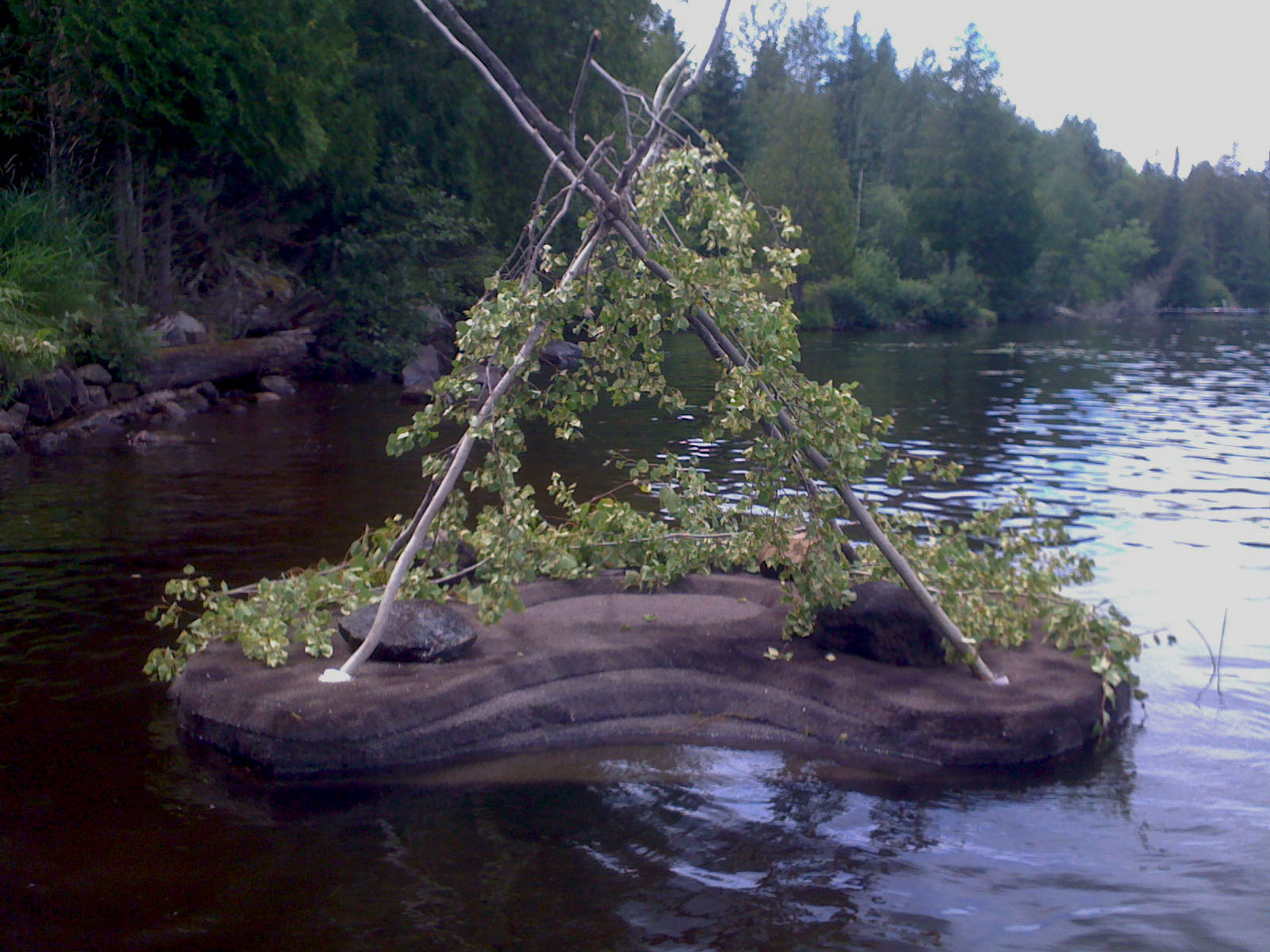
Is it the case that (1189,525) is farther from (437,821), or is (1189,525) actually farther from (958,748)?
(437,821)

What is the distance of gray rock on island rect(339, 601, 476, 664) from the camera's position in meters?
6.86

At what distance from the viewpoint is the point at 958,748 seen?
6328 millimetres

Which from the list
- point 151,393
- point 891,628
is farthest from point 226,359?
point 891,628

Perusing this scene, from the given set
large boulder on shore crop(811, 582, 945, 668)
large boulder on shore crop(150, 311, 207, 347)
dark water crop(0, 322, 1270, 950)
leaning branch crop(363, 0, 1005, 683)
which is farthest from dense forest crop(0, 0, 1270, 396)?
dark water crop(0, 322, 1270, 950)

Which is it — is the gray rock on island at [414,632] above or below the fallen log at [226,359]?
below

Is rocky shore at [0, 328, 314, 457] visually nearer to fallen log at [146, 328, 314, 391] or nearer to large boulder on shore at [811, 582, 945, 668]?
fallen log at [146, 328, 314, 391]

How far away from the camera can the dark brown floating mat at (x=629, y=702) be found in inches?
245

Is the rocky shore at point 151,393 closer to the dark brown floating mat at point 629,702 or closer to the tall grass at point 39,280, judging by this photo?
the tall grass at point 39,280

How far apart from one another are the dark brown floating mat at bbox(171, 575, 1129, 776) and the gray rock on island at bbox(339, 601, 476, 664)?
Result: 83 millimetres

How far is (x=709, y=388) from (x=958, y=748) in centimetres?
2068

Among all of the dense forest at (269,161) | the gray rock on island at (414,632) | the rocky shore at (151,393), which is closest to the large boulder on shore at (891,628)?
the gray rock on island at (414,632)

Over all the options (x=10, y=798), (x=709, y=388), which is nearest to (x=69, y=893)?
(x=10, y=798)

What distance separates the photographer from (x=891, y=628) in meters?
7.07

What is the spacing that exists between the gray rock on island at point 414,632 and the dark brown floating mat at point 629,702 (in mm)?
83
